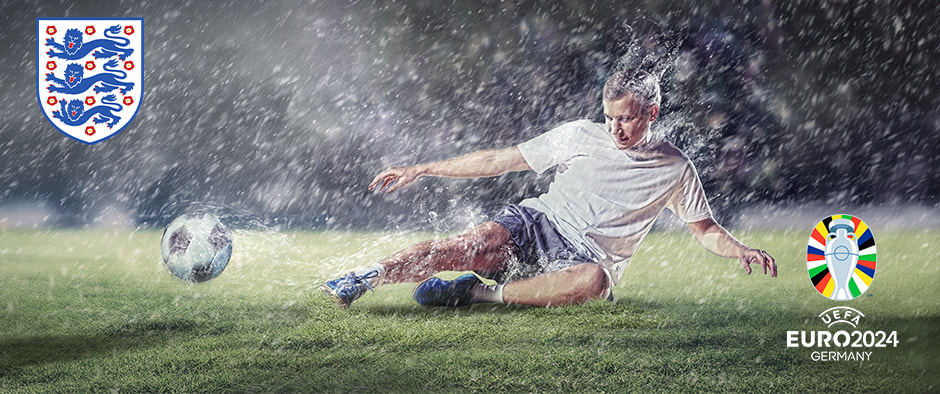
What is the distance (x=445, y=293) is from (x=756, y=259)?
183 cm

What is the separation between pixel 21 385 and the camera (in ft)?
11.9

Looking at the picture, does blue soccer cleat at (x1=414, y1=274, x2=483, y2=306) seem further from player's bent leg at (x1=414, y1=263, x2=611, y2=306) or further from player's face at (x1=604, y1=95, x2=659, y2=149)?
player's face at (x1=604, y1=95, x2=659, y2=149)

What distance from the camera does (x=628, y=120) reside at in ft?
13.3

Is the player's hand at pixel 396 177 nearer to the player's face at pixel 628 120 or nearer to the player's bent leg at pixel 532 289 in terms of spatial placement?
the player's bent leg at pixel 532 289

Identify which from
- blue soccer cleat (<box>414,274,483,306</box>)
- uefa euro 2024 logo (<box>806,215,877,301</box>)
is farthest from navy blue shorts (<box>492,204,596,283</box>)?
uefa euro 2024 logo (<box>806,215,877,301</box>)

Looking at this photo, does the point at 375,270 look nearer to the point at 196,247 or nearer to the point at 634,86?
the point at 196,247

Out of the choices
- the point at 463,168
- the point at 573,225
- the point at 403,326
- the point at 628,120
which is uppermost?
the point at 628,120

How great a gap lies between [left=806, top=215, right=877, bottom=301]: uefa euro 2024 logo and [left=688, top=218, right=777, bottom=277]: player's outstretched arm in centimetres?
28

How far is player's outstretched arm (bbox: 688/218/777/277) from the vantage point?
403 centimetres

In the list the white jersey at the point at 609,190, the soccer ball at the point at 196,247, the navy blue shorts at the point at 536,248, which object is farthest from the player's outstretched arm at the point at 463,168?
the soccer ball at the point at 196,247

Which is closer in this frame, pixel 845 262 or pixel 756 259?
pixel 756 259

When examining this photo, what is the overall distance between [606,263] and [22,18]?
378cm

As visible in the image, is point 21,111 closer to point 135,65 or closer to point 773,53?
point 135,65

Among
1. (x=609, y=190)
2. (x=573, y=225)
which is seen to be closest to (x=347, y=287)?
(x=573, y=225)
